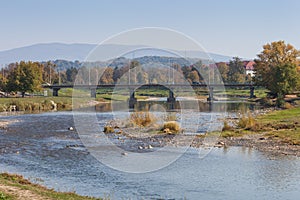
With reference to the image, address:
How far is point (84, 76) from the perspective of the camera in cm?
16738

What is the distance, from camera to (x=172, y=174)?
28688 millimetres

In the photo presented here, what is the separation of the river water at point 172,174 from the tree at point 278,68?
61.9 metres

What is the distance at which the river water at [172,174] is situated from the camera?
2408 cm

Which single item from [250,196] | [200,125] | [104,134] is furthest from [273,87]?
[250,196]

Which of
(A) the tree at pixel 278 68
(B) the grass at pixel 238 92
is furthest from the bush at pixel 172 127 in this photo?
(B) the grass at pixel 238 92

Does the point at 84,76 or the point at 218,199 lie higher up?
the point at 84,76

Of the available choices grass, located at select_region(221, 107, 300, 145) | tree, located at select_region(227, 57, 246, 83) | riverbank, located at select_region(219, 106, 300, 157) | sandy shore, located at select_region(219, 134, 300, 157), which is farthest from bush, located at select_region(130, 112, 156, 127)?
tree, located at select_region(227, 57, 246, 83)

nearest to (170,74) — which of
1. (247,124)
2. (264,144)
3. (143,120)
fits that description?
(143,120)

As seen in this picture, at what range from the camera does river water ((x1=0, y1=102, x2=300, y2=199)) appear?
79.0 feet

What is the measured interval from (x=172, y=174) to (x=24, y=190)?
10.1 meters

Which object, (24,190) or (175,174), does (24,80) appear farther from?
(24,190)

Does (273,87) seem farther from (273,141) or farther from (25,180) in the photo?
(25,180)

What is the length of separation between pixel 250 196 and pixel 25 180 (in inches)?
449

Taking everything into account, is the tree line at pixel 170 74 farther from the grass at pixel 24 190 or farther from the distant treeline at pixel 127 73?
the grass at pixel 24 190
